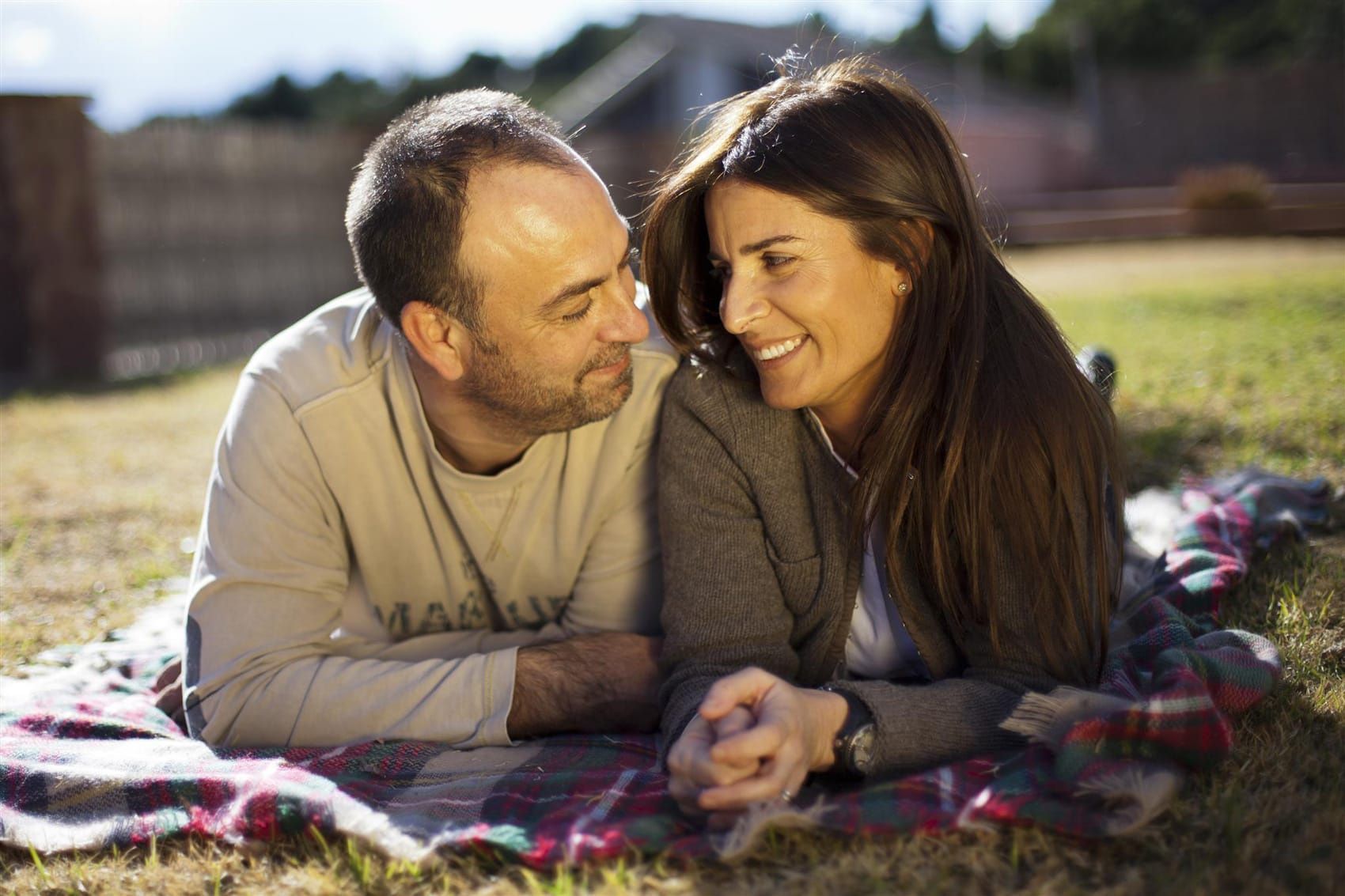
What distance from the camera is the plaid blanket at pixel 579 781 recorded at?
1940 millimetres

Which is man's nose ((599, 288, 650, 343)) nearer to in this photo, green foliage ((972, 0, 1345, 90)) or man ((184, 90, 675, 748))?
man ((184, 90, 675, 748))

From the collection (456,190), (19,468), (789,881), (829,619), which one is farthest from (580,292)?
(19,468)

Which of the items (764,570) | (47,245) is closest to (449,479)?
(764,570)

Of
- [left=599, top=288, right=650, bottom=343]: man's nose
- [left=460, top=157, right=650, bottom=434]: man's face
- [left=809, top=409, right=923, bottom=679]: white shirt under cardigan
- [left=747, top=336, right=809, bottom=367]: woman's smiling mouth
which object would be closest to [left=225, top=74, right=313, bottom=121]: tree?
[left=460, top=157, right=650, bottom=434]: man's face

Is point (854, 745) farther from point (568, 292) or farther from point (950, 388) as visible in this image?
point (568, 292)

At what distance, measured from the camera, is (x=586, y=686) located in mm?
2621

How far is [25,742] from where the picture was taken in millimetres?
2580

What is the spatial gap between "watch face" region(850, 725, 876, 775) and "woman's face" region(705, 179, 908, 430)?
72cm

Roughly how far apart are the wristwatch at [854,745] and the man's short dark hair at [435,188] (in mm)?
1282

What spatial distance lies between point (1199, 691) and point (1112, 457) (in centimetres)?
52

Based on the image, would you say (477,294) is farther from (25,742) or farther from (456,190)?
(25,742)

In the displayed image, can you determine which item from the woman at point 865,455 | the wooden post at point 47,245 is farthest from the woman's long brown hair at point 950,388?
the wooden post at point 47,245

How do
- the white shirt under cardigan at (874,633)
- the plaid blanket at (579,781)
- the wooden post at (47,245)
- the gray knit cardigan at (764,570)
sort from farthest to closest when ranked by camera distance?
the wooden post at (47,245) → the white shirt under cardigan at (874,633) → the gray knit cardigan at (764,570) → the plaid blanket at (579,781)

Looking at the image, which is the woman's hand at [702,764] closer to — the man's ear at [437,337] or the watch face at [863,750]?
the watch face at [863,750]
